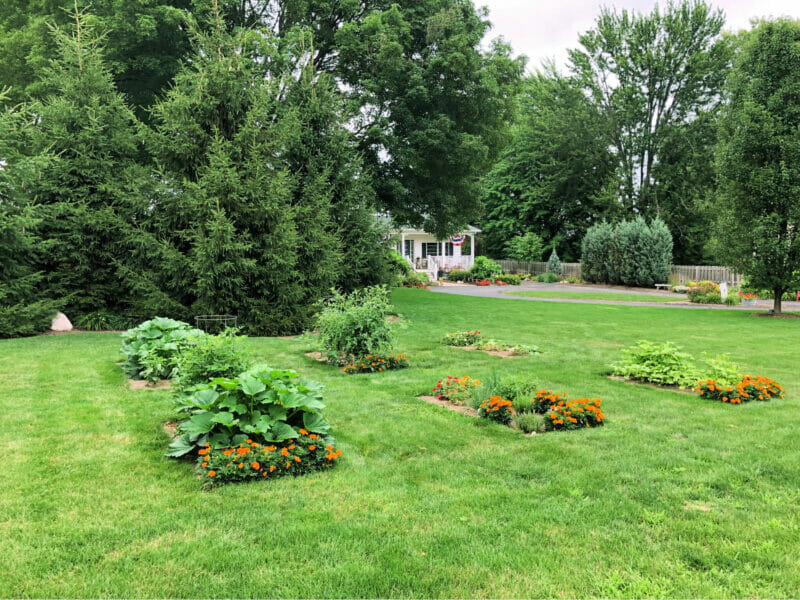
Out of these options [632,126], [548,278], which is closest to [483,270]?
[548,278]

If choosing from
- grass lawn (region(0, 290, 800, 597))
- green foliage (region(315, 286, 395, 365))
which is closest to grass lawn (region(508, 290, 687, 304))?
green foliage (region(315, 286, 395, 365))

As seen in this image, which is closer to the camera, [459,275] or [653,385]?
[653,385]

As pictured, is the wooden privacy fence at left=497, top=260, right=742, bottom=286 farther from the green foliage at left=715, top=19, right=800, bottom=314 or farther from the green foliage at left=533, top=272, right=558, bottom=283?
the green foliage at left=715, top=19, right=800, bottom=314

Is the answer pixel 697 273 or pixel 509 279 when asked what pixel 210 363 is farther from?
pixel 697 273

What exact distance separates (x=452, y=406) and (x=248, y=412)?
245 centimetres

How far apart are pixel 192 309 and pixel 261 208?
2.47 metres

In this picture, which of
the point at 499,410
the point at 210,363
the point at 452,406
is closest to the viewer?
the point at 210,363

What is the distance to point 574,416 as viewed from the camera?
4.62 meters

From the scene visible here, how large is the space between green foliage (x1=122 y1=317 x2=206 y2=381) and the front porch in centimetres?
2785

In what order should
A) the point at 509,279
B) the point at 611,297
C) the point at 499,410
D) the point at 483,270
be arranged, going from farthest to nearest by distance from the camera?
the point at 483,270 < the point at 509,279 < the point at 611,297 < the point at 499,410

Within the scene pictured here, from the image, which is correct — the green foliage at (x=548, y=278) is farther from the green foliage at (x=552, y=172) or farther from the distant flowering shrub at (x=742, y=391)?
the distant flowering shrub at (x=742, y=391)

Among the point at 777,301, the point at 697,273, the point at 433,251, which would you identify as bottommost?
the point at 777,301

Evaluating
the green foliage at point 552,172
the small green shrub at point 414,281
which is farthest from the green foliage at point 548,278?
the small green shrub at point 414,281

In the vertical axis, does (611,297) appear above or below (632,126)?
below
